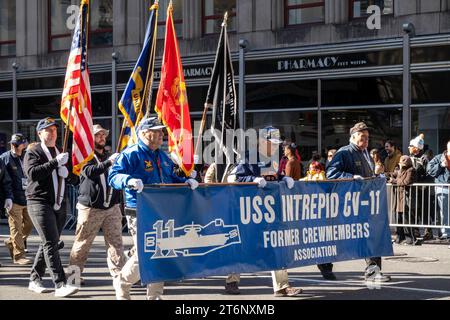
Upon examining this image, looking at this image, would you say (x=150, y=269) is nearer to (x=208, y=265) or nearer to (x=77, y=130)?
(x=208, y=265)

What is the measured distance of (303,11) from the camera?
78.8 ft

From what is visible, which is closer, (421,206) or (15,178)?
(15,178)

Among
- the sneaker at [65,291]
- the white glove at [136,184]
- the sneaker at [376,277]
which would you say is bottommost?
the sneaker at [376,277]

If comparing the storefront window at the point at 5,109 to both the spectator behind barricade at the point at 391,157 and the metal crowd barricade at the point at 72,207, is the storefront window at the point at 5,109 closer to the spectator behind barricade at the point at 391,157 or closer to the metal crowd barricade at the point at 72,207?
the metal crowd barricade at the point at 72,207

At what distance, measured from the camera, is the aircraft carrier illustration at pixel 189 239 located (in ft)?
28.3

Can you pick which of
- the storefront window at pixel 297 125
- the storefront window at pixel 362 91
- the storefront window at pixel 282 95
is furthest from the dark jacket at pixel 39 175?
the storefront window at pixel 282 95

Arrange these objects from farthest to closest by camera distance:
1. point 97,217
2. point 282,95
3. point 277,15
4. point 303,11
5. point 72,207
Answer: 1. point 277,15
2. point 303,11
3. point 282,95
4. point 72,207
5. point 97,217

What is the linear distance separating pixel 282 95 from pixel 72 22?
9174 millimetres

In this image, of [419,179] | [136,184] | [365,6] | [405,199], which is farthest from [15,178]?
[365,6]

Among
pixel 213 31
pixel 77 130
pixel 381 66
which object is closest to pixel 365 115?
pixel 381 66

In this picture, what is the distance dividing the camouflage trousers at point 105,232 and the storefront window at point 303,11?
1407cm

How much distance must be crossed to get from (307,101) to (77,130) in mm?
13085

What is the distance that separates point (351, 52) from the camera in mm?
22281

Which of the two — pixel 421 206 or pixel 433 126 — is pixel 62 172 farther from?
pixel 433 126
